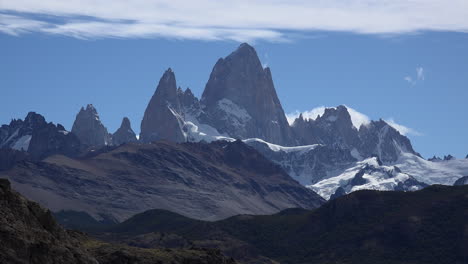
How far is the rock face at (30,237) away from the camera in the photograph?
16188 cm

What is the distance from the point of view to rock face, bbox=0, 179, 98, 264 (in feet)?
531

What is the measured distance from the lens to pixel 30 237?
168 metres

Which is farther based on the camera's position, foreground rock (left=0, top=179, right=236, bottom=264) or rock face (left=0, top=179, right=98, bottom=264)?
rock face (left=0, top=179, right=98, bottom=264)

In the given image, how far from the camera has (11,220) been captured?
6678 inches

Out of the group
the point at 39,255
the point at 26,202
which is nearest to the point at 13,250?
the point at 39,255

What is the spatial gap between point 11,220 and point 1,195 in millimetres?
7160

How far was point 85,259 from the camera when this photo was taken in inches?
7288

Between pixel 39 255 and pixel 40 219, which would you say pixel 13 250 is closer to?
pixel 39 255

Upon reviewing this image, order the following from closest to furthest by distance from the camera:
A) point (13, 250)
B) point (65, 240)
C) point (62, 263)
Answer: point (13, 250)
point (62, 263)
point (65, 240)

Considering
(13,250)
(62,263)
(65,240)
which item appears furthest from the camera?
(65,240)

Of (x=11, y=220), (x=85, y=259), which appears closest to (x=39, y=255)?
(x=11, y=220)

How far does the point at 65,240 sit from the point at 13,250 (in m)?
26.1

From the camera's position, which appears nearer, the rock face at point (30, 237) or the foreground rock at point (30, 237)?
the foreground rock at point (30, 237)

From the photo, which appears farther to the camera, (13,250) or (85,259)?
(85,259)
